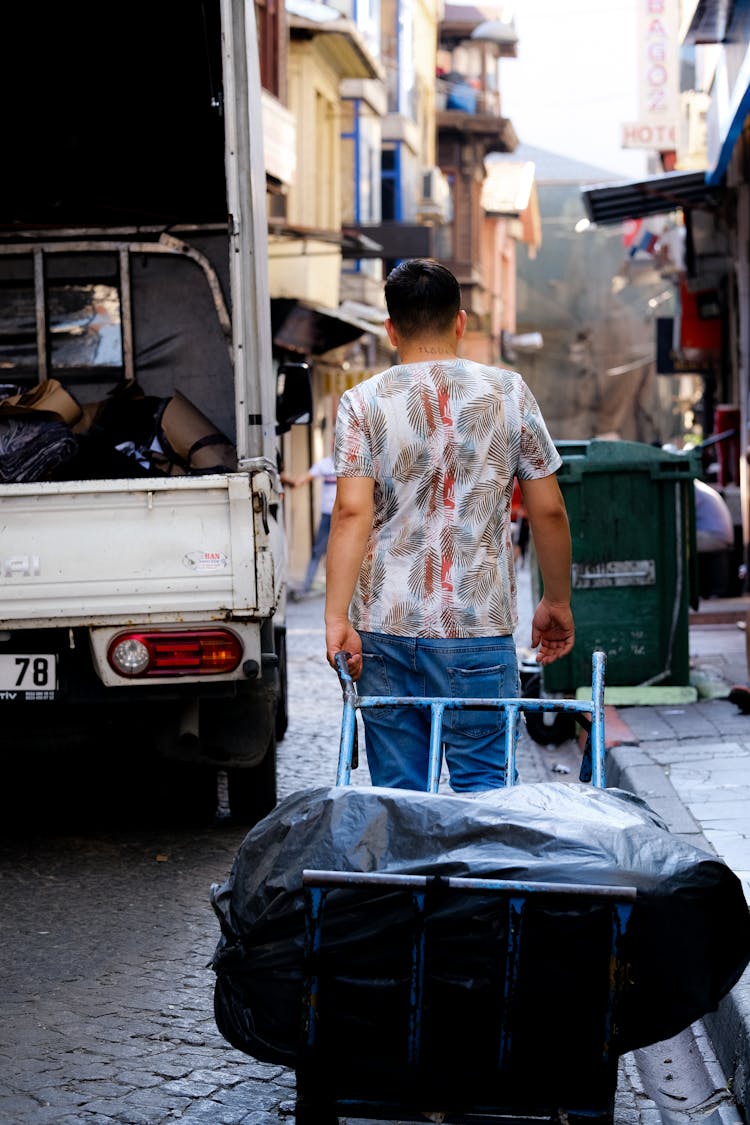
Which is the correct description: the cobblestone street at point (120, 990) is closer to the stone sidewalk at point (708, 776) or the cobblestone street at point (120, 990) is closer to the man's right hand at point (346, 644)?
the stone sidewalk at point (708, 776)

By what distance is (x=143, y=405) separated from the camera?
8133 mm

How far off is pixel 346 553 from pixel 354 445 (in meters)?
0.25

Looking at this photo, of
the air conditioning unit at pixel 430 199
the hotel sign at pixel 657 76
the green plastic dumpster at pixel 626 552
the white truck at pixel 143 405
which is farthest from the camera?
the air conditioning unit at pixel 430 199

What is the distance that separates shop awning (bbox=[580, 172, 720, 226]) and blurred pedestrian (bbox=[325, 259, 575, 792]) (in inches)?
588

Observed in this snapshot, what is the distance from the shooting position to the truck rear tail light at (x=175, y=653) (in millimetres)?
5992

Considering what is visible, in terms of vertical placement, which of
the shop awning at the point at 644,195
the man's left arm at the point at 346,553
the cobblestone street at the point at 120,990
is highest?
the shop awning at the point at 644,195

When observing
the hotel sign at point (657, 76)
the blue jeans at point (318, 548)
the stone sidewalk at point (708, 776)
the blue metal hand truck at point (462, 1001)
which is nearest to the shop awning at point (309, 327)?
the blue jeans at point (318, 548)

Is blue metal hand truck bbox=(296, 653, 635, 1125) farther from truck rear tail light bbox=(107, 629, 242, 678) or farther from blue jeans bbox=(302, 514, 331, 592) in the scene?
blue jeans bbox=(302, 514, 331, 592)

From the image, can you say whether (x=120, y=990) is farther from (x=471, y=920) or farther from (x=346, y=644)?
(x=471, y=920)

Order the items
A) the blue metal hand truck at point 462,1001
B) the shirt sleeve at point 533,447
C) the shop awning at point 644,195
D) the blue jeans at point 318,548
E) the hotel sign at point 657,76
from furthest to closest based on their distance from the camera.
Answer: the hotel sign at point 657,76
the blue jeans at point 318,548
the shop awning at point 644,195
the shirt sleeve at point 533,447
the blue metal hand truck at point 462,1001

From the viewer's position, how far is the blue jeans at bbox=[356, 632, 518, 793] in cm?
398

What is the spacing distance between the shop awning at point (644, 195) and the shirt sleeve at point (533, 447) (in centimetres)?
1490

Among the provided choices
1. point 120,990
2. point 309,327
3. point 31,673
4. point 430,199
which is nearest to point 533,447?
point 120,990

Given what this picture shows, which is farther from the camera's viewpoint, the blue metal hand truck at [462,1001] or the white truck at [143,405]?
the white truck at [143,405]
